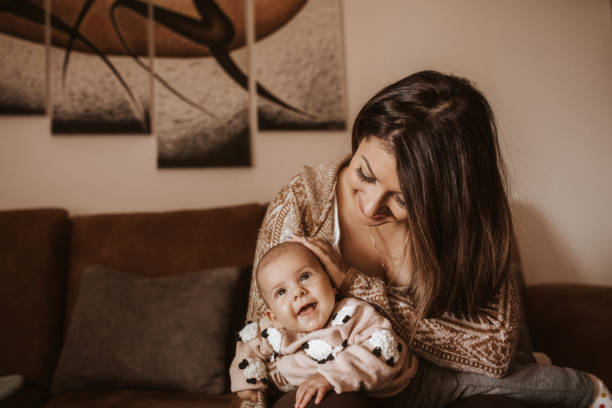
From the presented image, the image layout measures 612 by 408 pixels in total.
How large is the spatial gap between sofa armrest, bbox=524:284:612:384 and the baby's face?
0.99 meters

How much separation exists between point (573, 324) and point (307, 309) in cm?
114

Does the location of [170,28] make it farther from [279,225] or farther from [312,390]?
[312,390]

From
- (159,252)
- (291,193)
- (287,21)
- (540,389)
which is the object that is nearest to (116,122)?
(159,252)

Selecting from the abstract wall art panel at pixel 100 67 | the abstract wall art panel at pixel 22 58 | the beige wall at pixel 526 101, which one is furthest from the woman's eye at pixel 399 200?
the abstract wall art panel at pixel 22 58

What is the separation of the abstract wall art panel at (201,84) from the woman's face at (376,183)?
1.04m

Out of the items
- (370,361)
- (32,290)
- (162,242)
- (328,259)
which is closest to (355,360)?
(370,361)

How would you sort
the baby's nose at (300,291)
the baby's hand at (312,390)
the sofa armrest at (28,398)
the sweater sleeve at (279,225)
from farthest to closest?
the sofa armrest at (28,398)
the sweater sleeve at (279,225)
the baby's nose at (300,291)
the baby's hand at (312,390)

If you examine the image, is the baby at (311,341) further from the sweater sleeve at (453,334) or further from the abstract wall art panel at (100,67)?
the abstract wall art panel at (100,67)

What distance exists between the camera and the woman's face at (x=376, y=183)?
1.02 m

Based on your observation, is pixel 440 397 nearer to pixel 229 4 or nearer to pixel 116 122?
pixel 116 122

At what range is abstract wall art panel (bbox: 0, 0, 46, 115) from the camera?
5.96 feet

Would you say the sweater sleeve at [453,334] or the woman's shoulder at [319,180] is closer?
the sweater sleeve at [453,334]

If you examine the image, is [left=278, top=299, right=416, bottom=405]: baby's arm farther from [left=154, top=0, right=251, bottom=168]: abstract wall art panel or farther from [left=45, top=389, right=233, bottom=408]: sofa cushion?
[left=154, top=0, right=251, bottom=168]: abstract wall art panel

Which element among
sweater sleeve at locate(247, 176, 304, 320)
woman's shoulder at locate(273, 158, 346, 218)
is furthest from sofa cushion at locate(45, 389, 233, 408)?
woman's shoulder at locate(273, 158, 346, 218)
